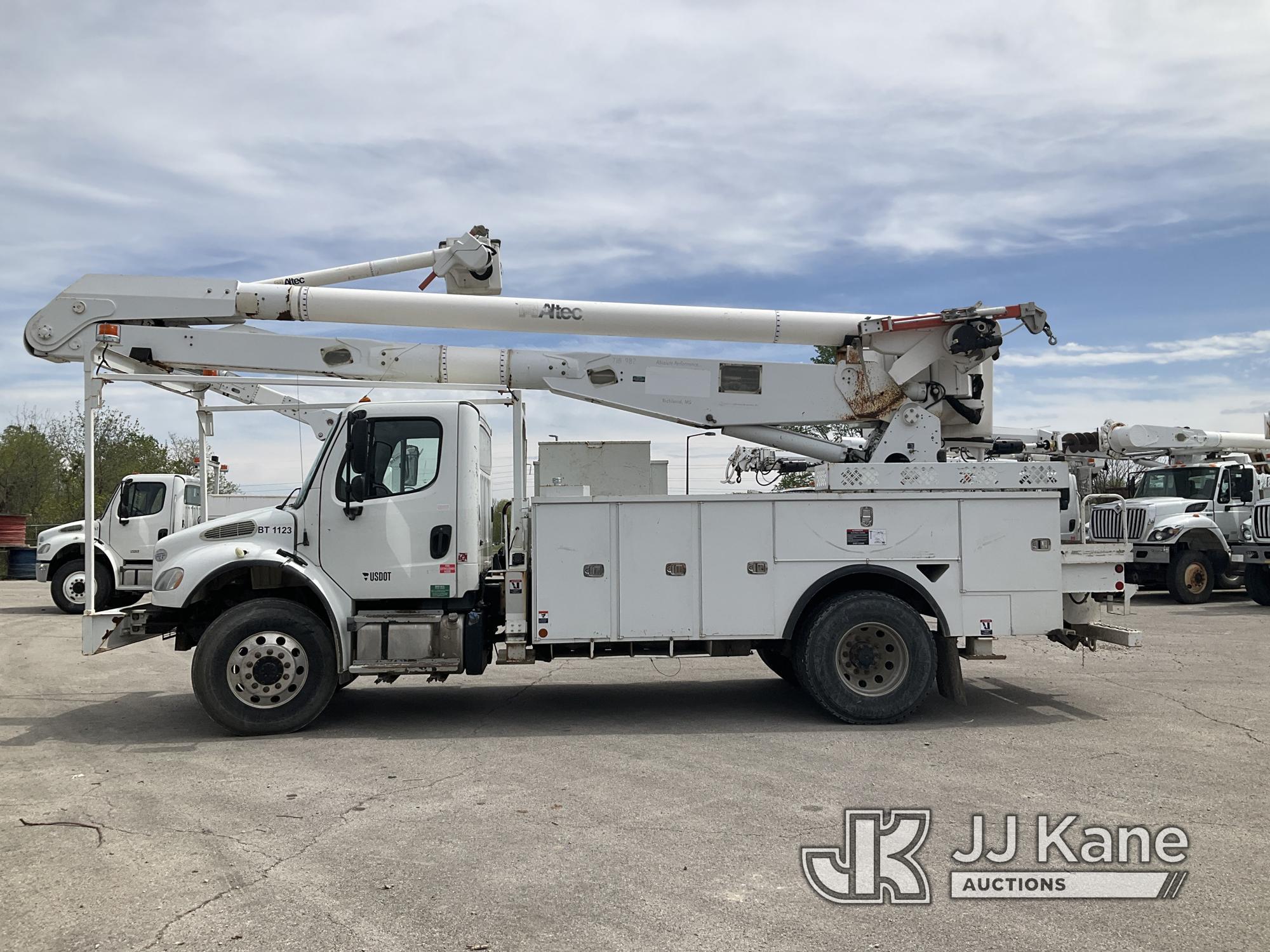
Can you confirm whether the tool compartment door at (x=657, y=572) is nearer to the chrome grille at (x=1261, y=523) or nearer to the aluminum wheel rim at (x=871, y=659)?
the aluminum wheel rim at (x=871, y=659)

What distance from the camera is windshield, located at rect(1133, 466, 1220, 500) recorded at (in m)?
19.9

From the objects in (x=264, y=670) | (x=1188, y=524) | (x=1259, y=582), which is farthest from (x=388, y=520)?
(x=1259, y=582)

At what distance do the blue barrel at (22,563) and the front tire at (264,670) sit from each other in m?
24.0

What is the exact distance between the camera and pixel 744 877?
4676mm

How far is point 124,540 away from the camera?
56.1 feet

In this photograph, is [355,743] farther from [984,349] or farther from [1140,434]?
[1140,434]

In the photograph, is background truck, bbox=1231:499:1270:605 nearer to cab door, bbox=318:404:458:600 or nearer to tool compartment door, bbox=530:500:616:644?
tool compartment door, bbox=530:500:616:644

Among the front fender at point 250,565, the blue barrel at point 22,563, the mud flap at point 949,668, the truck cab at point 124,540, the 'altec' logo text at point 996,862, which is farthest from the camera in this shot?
the blue barrel at point 22,563

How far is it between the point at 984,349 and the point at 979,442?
3.73 feet

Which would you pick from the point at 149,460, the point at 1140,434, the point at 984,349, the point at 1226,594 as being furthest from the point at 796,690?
the point at 149,460

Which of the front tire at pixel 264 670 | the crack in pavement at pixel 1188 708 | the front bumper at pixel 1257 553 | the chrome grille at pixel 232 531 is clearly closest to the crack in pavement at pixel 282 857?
the front tire at pixel 264 670

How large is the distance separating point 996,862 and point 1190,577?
16367 millimetres

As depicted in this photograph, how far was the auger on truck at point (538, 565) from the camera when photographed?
794cm

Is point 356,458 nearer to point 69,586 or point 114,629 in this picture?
point 114,629
